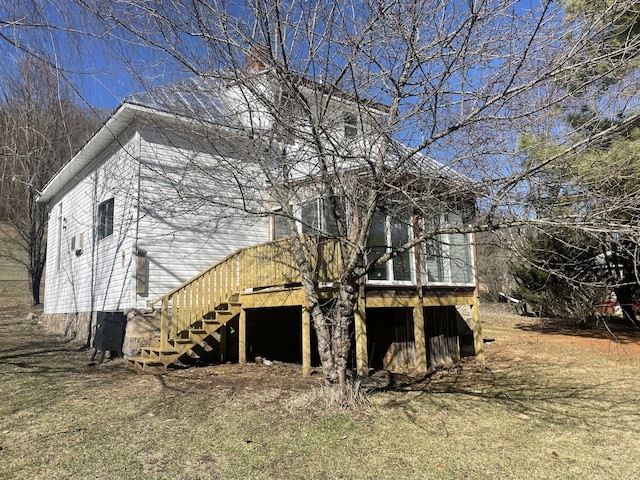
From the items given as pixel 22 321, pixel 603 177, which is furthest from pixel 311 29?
pixel 22 321

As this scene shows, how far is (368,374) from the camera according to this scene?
799cm

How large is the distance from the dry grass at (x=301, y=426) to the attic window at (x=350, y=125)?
3352mm

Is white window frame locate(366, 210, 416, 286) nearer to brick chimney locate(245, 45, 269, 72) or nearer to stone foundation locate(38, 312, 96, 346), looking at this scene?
brick chimney locate(245, 45, 269, 72)

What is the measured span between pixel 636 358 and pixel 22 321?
19.1 meters

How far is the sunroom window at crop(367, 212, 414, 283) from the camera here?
8898mm

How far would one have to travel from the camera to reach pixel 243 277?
29.7 ft

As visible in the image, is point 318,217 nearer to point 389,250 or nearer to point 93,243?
point 389,250

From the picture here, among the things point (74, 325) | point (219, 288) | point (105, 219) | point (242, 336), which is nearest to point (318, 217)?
point (219, 288)

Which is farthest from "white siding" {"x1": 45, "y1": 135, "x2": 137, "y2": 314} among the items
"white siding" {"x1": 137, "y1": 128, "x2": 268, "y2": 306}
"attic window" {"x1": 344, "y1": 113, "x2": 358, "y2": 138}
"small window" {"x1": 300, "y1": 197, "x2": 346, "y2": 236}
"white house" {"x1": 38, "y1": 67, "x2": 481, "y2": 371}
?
"attic window" {"x1": 344, "y1": 113, "x2": 358, "y2": 138}

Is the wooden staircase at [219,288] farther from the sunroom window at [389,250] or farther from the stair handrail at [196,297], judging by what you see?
the sunroom window at [389,250]

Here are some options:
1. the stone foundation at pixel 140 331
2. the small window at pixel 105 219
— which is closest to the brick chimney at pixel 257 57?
the stone foundation at pixel 140 331

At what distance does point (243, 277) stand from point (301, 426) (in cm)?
420

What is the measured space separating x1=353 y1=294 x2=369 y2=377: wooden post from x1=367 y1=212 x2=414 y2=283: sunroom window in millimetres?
763

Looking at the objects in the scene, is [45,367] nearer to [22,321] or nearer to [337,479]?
[337,479]
